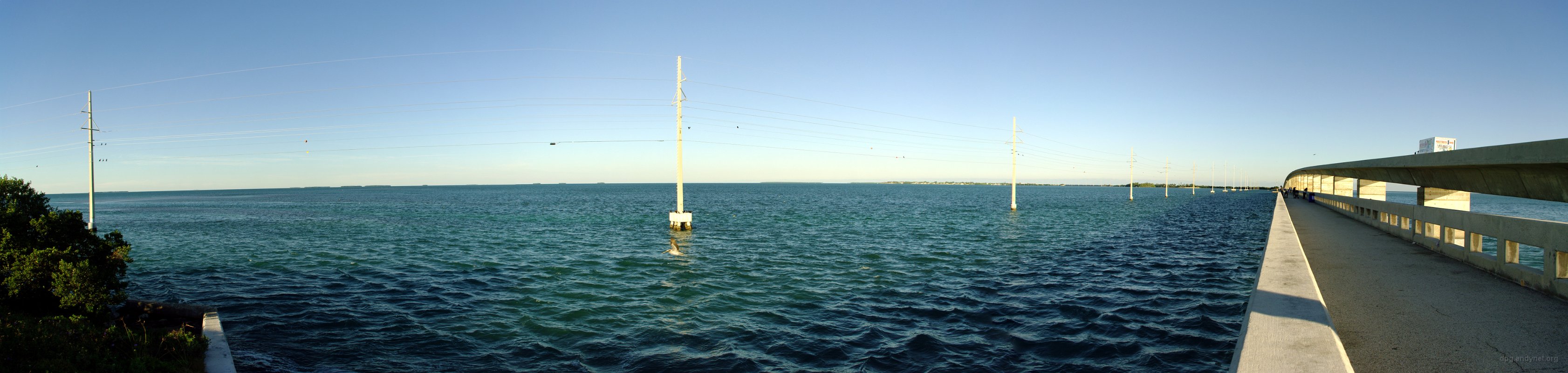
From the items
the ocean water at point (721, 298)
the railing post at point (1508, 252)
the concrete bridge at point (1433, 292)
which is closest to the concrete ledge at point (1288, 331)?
the concrete bridge at point (1433, 292)

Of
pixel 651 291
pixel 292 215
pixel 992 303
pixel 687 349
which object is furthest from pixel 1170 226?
pixel 292 215

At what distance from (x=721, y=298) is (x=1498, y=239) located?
566 inches

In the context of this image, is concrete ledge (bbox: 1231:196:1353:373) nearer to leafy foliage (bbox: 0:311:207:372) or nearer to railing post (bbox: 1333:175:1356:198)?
leafy foliage (bbox: 0:311:207:372)

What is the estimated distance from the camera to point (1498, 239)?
11117 mm

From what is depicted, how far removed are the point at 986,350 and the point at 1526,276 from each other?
7905 mm

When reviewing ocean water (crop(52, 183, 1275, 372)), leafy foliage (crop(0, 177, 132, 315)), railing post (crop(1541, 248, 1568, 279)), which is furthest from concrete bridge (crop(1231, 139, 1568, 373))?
leafy foliage (crop(0, 177, 132, 315))

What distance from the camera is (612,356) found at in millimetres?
10477

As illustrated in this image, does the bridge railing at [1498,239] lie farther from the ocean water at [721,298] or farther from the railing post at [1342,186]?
the railing post at [1342,186]

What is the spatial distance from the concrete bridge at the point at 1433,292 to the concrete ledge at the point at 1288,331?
18 millimetres

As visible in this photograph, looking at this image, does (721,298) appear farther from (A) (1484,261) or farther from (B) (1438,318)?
(A) (1484,261)

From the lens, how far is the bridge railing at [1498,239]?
884cm

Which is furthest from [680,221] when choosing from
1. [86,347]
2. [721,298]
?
[86,347]

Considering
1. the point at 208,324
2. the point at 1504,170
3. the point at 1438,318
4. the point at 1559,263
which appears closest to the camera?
the point at 1438,318

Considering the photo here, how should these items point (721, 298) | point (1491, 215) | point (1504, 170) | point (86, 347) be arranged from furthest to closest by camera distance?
point (721, 298), point (1504, 170), point (1491, 215), point (86, 347)
